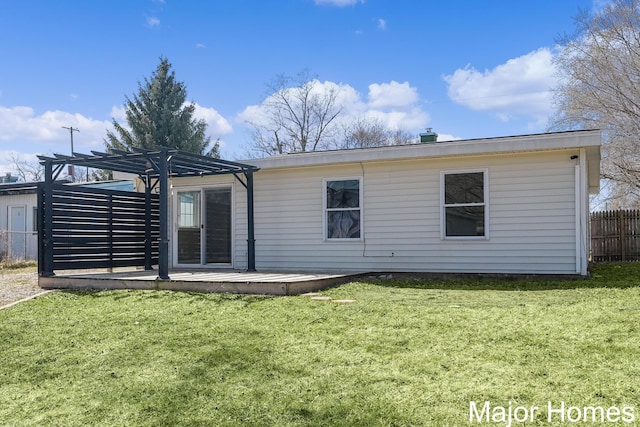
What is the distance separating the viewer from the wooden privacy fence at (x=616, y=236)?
13.4m

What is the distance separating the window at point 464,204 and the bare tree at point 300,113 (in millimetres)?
20964

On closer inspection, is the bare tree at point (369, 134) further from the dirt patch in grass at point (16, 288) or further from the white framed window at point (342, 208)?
the dirt patch in grass at point (16, 288)

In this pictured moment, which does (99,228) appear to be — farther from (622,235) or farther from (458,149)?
(622,235)

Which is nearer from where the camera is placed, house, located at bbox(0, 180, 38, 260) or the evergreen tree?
house, located at bbox(0, 180, 38, 260)

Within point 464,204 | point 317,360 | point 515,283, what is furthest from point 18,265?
point 317,360

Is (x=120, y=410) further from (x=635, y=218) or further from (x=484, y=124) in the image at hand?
(x=484, y=124)

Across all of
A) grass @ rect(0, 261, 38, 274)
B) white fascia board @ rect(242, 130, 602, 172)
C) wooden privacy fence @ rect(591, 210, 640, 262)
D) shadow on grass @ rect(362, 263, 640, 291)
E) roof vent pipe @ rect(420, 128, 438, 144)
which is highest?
roof vent pipe @ rect(420, 128, 438, 144)

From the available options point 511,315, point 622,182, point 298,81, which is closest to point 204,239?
point 511,315

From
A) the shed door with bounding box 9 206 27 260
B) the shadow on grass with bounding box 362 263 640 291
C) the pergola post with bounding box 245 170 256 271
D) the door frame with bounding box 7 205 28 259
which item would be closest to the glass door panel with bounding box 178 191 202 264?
the pergola post with bounding box 245 170 256 271

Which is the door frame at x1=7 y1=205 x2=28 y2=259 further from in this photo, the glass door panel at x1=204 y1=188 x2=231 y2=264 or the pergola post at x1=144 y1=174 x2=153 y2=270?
the glass door panel at x1=204 y1=188 x2=231 y2=264

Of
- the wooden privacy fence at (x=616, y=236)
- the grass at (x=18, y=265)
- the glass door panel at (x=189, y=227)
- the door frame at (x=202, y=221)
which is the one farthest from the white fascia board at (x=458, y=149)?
the grass at (x=18, y=265)

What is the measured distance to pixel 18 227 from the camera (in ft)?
56.7

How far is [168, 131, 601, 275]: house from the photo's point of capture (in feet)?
26.0

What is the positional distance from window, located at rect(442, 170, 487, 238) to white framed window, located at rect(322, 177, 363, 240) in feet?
4.95
